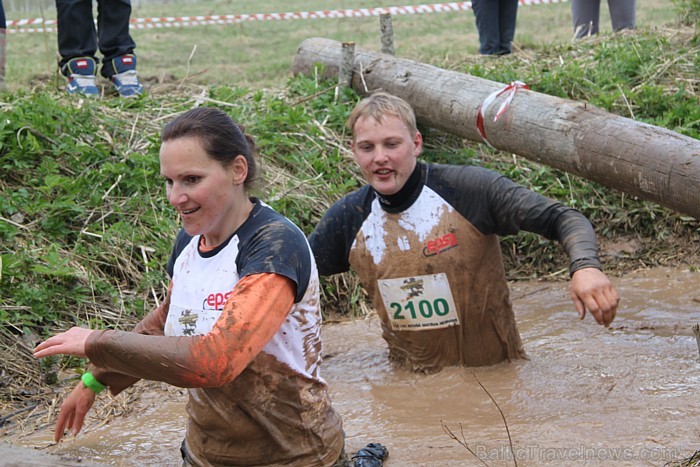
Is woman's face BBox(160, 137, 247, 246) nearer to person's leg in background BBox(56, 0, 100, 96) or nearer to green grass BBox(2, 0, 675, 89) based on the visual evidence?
person's leg in background BBox(56, 0, 100, 96)

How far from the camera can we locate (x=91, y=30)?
8156 millimetres

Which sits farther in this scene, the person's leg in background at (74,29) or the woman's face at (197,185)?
the person's leg in background at (74,29)

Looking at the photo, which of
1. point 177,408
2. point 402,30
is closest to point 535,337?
point 177,408

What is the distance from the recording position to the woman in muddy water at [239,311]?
2984 millimetres

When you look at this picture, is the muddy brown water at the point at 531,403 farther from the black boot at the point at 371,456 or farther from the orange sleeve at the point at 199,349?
the orange sleeve at the point at 199,349

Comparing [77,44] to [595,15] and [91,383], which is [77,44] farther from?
[595,15]

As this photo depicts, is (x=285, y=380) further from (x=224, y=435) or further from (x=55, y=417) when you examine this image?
(x=55, y=417)

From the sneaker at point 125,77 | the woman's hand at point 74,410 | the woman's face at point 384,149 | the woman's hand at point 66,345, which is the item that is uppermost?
the woman's face at point 384,149

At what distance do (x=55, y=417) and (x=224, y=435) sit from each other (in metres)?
1.75

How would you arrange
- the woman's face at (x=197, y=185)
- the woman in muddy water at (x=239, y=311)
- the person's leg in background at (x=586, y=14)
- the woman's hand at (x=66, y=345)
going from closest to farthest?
the woman's hand at (x=66, y=345), the woman in muddy water at (x=239, y=311), the woman's face at (x=197, y=185), the person's leg in background at (x=586, y=14)

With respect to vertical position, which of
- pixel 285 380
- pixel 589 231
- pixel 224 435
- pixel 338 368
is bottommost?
pixel 338 368

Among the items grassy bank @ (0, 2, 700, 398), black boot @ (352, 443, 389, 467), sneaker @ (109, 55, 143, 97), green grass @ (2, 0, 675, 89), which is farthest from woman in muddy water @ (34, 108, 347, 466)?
green grass @ (2, 0, 675, 89)

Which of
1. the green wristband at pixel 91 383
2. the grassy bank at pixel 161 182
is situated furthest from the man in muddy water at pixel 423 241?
the green wristband at pixel 91 383

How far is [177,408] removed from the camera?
483 centimetres
